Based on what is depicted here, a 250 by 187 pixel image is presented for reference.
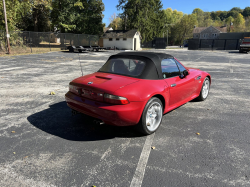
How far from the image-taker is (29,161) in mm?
2826

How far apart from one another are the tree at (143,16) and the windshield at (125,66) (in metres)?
46.6

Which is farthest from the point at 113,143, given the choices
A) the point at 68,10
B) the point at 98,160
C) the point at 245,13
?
the point at 245,13

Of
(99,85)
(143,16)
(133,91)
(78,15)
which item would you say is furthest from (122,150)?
(143,16)

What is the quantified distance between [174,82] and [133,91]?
4.16ft

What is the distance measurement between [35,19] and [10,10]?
57.1 feet

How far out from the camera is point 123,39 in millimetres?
45062

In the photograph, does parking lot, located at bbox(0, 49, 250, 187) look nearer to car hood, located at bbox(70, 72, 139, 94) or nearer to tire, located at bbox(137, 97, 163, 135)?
tire, located at bbox(137, 97, 163, 135)

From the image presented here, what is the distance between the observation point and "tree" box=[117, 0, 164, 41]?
1886 inches

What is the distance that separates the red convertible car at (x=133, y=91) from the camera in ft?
10.6

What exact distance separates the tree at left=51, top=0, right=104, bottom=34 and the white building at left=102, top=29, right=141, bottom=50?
345cm

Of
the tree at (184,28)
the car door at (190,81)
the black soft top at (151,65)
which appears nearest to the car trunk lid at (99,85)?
the black soft top at (151,65)

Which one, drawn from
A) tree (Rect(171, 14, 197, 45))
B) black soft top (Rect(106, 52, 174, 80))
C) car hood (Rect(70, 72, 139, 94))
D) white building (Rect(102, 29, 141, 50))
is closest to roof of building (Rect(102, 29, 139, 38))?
white building (Rect(102, 29, 141, 50))

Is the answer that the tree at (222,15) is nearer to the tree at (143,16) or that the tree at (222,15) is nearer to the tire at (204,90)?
the tree at (143,16)

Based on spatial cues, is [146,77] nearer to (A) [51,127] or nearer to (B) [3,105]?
(A) [51,127]
